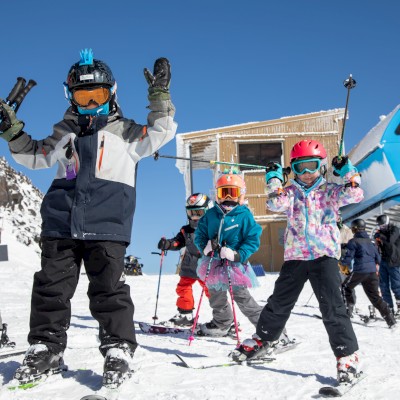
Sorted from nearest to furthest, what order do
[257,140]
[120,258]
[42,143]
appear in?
[120,258]
[42,143]
[257,140]

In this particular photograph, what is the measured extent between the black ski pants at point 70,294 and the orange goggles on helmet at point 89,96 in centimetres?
102

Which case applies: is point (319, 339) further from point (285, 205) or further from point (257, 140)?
point (257, 140)

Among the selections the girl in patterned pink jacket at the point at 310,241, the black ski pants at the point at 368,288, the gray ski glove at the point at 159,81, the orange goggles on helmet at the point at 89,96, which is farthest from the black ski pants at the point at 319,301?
the black ski pants at the point at 368,288

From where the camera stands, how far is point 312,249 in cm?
359

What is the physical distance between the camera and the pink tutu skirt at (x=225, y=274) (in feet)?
16.1

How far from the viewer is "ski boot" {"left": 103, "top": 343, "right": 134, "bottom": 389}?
2779 millimetres

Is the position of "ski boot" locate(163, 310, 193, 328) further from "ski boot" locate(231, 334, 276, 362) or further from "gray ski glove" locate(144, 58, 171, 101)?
"gray ski glove" locate(144, 58, 171, 101)

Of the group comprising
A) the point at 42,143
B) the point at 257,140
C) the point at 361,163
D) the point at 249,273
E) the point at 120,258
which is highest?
the point at 257,140

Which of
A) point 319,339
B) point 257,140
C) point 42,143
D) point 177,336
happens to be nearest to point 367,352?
point 319,339

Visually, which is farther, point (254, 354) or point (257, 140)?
point (257, 140)

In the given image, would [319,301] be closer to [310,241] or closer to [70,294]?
[310,241]

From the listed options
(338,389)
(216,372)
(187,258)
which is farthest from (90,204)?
(187,258)

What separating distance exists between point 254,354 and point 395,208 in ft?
41.9

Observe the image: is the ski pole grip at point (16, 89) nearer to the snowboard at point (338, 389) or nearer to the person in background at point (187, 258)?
the snowboard at point (338, 389)
